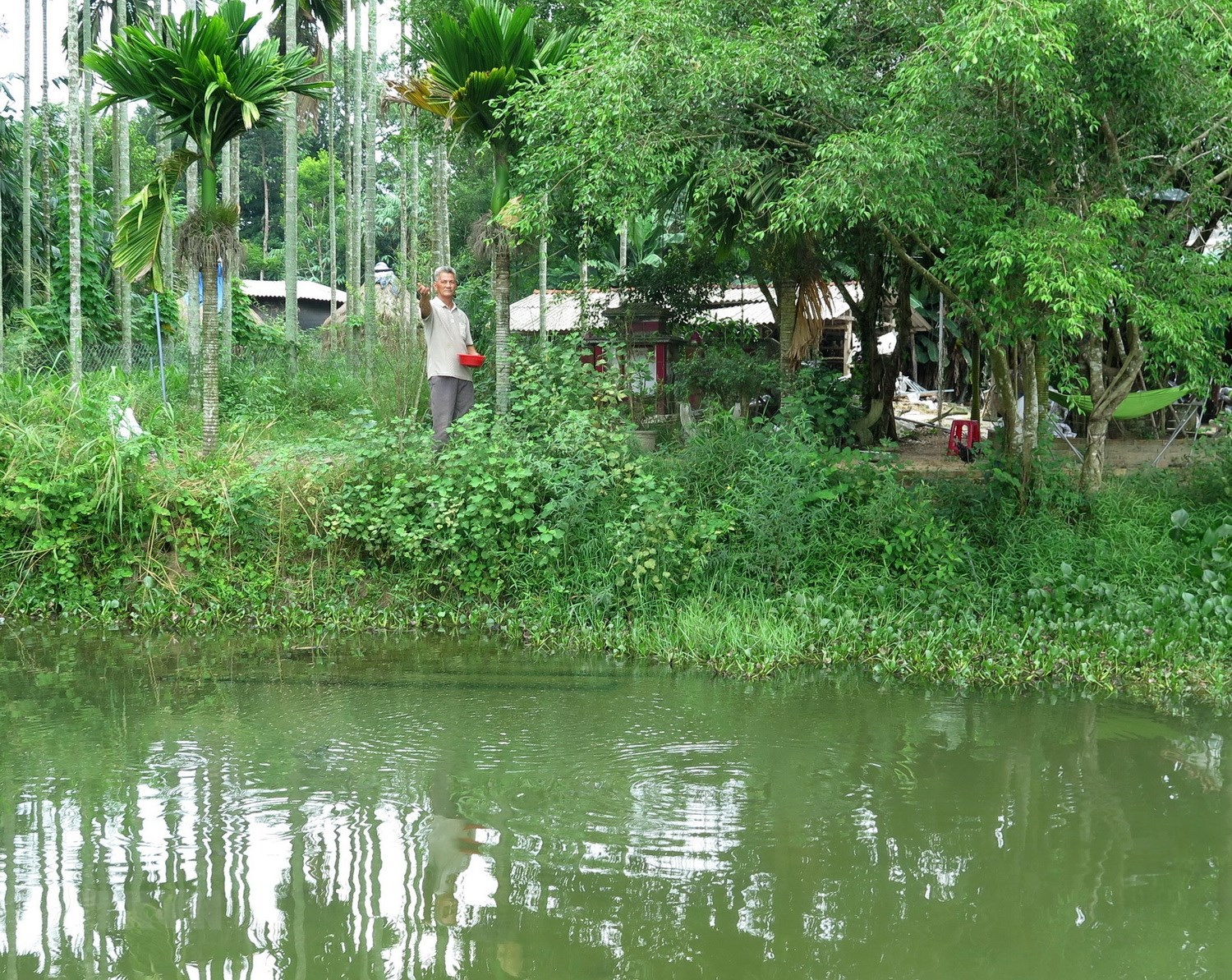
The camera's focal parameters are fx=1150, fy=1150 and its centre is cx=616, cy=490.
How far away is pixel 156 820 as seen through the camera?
4.35 m

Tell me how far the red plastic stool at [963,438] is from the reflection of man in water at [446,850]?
8.29 metres

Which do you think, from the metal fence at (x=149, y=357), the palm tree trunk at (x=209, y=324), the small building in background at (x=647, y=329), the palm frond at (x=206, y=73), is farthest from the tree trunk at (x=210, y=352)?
the metal fence at (x=149, y=357)

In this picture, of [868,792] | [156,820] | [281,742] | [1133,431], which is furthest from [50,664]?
[1133,431]

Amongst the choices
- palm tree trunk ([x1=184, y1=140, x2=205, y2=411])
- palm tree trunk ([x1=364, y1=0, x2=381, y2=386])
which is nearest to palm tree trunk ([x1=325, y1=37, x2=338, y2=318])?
palm tree trunk ([x1=364, y1=0, x2=381, y2=386])

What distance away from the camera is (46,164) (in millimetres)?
17641

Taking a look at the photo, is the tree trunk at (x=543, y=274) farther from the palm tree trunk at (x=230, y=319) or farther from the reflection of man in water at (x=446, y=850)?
the reflection of man in water at (x=446, y=850)

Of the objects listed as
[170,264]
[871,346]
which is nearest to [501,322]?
[871,346]

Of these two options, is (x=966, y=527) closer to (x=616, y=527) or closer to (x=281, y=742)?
(x=616, y=527)

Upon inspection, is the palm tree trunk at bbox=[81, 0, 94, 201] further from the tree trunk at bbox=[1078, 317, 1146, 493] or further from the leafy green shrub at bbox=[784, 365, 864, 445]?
the tree trunk at bbox=[1078, 317, 1146, 493]

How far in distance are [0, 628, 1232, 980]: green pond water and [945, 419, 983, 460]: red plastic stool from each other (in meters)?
5.87

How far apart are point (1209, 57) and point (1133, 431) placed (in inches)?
299

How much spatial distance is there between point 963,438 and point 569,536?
5988mm

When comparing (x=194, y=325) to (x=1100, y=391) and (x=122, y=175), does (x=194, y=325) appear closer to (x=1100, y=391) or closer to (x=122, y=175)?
(x=122, y=175)

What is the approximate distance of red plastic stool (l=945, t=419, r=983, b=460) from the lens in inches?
461
